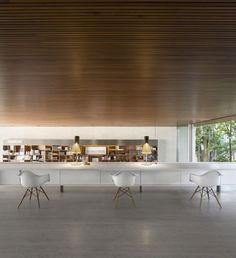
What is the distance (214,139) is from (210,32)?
15.9m

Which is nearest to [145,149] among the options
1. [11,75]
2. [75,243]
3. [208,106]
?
[208,106]

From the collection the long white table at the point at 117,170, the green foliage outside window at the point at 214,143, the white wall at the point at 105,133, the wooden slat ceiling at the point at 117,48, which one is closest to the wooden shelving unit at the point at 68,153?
the white wall at the point at 105,133

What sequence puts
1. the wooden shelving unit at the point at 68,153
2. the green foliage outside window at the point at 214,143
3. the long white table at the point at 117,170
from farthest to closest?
the green foliage outside window at the point at 214,143 → the wooden shelving unit at the point at 68,153 → the long white table at the point at 117,170

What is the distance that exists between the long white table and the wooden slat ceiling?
4423mm

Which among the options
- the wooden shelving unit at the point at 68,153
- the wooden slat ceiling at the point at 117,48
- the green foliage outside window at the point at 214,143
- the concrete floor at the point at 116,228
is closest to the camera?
the wooden slat ceiling at the point at 117,48

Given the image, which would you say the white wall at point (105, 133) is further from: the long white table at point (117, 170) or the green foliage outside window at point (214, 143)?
the green foliage outside window at point (214, 143)

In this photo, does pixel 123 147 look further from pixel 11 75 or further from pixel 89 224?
pixel 11 75

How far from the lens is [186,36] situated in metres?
2.45

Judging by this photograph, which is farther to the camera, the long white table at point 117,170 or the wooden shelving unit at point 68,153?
the wooden shelving unit at point 68,153

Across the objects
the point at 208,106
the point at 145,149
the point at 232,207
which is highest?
the point at 208,106

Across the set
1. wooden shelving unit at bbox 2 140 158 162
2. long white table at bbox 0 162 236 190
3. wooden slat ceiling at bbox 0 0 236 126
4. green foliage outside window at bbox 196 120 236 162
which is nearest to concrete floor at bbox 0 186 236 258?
long white table at bbox 0 162 236 190

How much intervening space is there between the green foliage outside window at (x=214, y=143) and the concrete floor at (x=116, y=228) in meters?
9.79

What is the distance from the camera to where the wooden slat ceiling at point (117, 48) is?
80.0 inches

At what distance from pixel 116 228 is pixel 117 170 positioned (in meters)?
4.44
